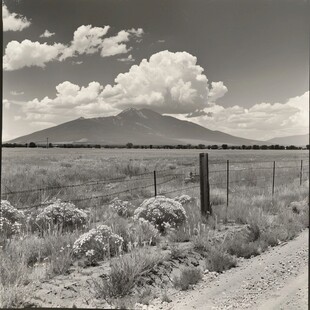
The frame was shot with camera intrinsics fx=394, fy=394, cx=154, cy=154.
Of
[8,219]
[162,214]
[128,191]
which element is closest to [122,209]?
[162,214]

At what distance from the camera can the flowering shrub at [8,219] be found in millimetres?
5613

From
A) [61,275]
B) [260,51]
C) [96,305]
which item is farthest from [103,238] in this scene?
[260,51]

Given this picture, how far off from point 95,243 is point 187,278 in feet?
4.29

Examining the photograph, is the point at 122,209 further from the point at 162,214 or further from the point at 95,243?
the point at 95,243

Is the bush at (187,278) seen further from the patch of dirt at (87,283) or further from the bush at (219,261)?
the bush at (219,261)

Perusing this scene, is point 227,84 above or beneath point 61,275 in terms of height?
above

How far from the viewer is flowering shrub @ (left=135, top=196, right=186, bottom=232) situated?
6.43m

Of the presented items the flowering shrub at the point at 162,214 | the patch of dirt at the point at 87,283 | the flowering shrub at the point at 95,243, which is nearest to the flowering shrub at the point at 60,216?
the flowering shrub at the point at 162,214

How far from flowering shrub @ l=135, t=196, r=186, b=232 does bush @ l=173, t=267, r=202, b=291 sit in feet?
5.63

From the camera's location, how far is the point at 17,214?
6.27 m

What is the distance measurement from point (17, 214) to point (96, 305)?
2.92m

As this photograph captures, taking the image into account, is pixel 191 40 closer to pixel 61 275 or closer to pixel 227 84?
pixel 227 84

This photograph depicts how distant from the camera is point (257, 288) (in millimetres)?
4305

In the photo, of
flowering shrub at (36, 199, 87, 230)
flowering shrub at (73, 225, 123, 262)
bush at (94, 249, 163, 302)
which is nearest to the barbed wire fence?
flowering shrub at (36, 199, 87, 230)
